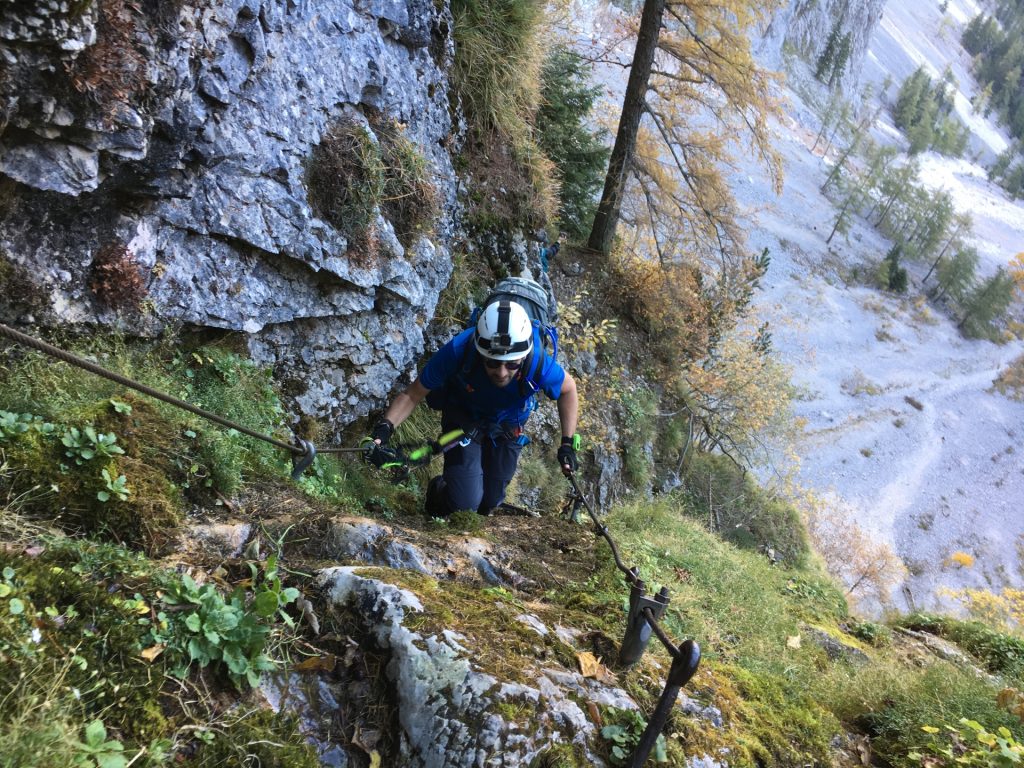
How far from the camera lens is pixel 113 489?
3043mm

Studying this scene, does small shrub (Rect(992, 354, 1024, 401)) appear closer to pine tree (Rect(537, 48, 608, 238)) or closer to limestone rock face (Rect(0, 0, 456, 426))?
pine tree (Rect(537, 48, 608, 238))

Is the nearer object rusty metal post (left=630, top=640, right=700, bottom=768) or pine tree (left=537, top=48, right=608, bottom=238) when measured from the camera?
rusty metal post (left=630, top=640, right=700, bottom=768)

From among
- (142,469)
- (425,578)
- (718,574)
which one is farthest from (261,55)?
(718,574)

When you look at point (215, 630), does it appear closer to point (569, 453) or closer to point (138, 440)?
point (138, 440)

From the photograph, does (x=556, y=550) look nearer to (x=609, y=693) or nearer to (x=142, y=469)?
(x=609, y=693)

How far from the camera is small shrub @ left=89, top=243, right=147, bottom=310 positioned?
4.55 metres

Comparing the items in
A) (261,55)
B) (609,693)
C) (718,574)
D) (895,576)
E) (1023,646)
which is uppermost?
(261,55)

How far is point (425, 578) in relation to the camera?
3.44 metres

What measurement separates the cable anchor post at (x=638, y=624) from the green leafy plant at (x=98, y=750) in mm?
2357

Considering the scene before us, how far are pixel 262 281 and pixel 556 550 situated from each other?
13.2ft

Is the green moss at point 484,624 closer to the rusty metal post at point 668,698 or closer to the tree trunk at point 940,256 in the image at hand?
the rusty metal post at point 668,698

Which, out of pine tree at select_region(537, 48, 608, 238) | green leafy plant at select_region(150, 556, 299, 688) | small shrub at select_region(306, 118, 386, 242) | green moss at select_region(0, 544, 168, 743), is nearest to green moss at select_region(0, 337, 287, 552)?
green moss at select_region(0, 544, 168, 743)

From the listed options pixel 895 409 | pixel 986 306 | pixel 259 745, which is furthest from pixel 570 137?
pixel 986 306

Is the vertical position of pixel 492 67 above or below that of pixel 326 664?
above
